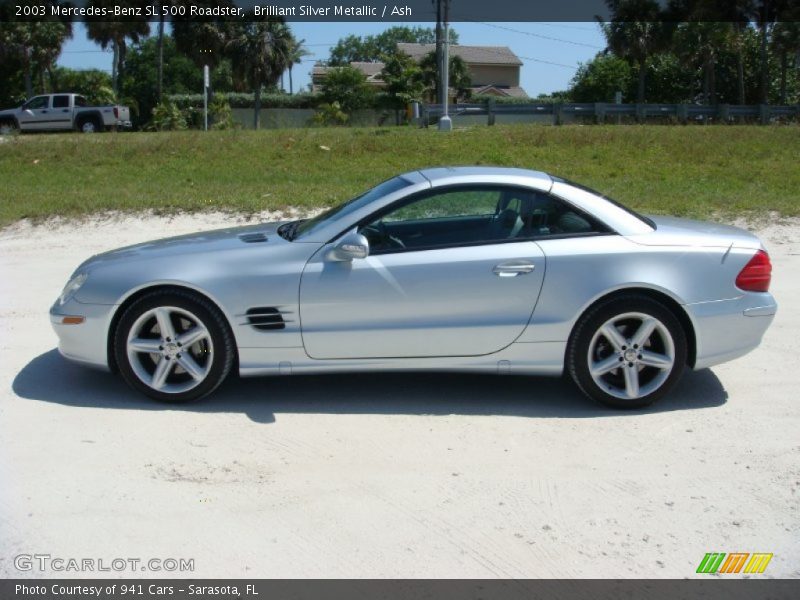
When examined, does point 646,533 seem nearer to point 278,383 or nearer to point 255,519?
point 255,519

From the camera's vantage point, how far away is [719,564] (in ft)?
11.3

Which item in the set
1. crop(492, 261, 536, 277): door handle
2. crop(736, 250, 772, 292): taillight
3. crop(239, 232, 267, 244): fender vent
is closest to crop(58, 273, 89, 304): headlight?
crop(239, 232, 267, 244): fender vent

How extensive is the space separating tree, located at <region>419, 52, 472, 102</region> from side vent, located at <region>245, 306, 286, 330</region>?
156ft

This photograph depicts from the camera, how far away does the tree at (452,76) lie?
52513 mm

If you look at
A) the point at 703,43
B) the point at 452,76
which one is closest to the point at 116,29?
the point at 452,76

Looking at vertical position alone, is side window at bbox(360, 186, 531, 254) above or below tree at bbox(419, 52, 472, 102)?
below

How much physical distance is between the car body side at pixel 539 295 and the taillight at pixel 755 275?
0.04 metres

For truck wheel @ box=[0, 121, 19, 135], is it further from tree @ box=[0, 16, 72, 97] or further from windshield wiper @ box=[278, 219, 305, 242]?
windshield wiper @ box=[278, 219, 305, 242]

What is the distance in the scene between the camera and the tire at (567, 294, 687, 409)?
199 inches

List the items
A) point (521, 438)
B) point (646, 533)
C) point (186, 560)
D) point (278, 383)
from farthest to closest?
point (278, 383)
point (521, 438)
point (646, 533)
point (186, 560)

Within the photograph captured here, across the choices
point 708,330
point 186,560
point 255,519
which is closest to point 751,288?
point 708,330

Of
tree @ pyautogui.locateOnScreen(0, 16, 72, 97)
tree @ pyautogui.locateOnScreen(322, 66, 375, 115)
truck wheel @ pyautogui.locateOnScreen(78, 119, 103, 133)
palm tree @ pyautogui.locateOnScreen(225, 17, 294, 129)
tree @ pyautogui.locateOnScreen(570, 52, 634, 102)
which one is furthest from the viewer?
tree @ pyautogui.locateOnScreen(570, 52, 634, 102)

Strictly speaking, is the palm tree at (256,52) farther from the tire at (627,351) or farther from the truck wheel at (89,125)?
the tire at (627,351)

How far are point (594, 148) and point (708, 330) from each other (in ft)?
47.0
